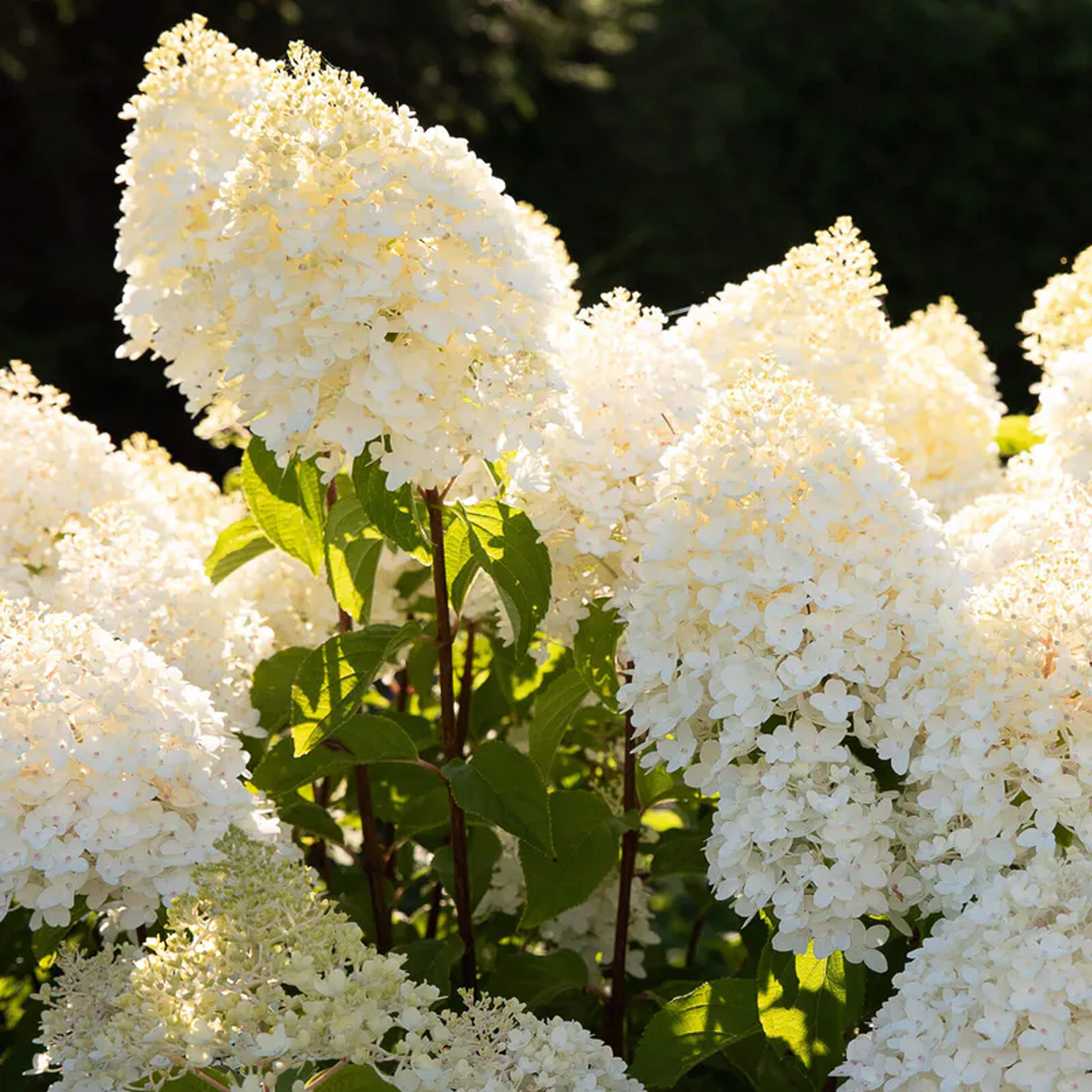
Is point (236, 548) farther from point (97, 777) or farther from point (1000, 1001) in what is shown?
point (1000, 1001)

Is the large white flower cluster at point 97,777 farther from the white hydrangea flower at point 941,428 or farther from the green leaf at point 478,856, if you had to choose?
the white hydrangea flower at point 941,428

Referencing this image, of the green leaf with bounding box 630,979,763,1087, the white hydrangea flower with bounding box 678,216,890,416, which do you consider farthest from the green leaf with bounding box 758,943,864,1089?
the white hydrangea flower with bounding box 678,216,890,416

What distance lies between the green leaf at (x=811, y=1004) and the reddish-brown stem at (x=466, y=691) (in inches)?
28.4

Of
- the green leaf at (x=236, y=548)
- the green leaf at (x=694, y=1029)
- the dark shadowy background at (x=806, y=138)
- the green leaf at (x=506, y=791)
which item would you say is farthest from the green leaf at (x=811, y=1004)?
the dark shadowy background at (x=806, y=138)

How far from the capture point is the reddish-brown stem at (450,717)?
1.80 meters

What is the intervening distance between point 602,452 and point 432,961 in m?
0.69

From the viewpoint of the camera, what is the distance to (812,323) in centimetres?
220

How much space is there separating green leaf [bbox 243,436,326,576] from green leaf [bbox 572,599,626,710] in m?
0.40

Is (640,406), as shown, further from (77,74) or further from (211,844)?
(77,74)

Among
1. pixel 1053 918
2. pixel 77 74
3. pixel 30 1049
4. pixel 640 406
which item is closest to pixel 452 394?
pixel 640 406

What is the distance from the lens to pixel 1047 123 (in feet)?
41.7

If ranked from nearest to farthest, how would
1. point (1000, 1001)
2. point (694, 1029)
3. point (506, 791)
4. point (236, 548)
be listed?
point (1000, 1001) → point (694, 1029) → point (506, 791) → point (236, 548)

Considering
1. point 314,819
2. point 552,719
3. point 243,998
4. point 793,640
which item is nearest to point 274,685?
point 314,819

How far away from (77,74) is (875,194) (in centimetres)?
693
